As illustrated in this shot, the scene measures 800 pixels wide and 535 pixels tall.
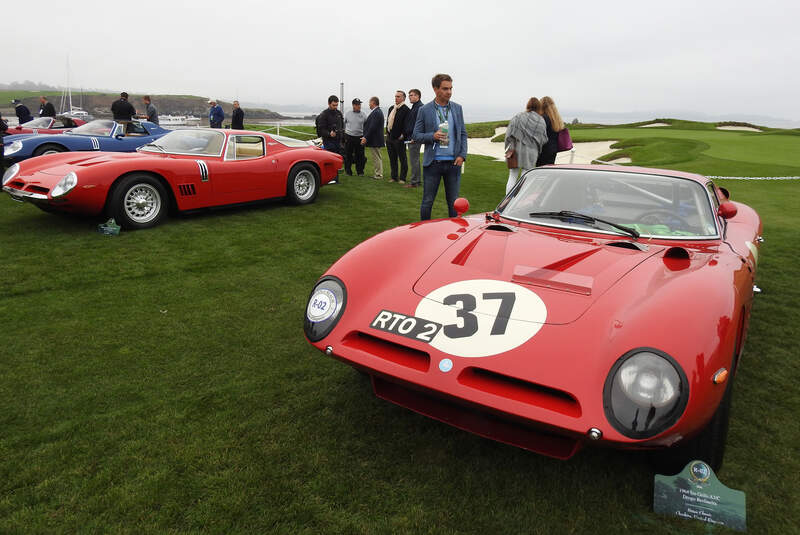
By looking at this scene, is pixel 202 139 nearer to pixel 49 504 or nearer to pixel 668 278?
pixel 49 504

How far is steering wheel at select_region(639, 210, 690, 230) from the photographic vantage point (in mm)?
2715

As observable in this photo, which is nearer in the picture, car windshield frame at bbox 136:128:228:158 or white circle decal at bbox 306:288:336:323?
white circle decal at bbox 306:288:336:323

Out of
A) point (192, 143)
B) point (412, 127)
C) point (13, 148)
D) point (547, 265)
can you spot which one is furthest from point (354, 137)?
point (547, 265)

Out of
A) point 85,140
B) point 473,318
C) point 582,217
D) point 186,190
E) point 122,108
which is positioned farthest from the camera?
point 122,108

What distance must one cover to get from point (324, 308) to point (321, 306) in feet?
0.09

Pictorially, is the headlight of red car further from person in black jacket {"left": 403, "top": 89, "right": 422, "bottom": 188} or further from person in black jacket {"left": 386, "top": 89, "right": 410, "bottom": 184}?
person in black jacket {"left": 386, "top": 89, "right": 410, "bottom": 184}

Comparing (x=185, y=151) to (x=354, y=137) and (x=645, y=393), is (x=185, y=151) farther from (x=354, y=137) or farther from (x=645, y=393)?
(x=645, y=393)

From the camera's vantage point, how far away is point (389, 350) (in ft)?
6.27

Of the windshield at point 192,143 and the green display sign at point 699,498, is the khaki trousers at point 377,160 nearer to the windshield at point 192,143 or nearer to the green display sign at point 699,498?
the windshield at point 192,143

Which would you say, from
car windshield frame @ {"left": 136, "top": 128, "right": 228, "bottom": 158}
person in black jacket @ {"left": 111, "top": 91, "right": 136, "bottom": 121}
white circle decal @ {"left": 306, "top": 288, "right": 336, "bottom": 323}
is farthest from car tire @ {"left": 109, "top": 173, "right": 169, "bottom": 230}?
person in black jacket @ {"left": 111, "top": 91, "right": 136, "bottom": 121}

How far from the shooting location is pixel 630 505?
1.81 meters

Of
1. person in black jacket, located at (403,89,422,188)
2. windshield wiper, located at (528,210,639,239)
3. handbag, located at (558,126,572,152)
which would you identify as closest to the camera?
windshield wiper, located at (528,210,639,239)

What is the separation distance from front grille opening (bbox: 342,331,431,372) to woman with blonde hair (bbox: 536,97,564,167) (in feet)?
18.0

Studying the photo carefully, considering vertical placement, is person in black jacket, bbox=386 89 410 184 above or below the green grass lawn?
above
